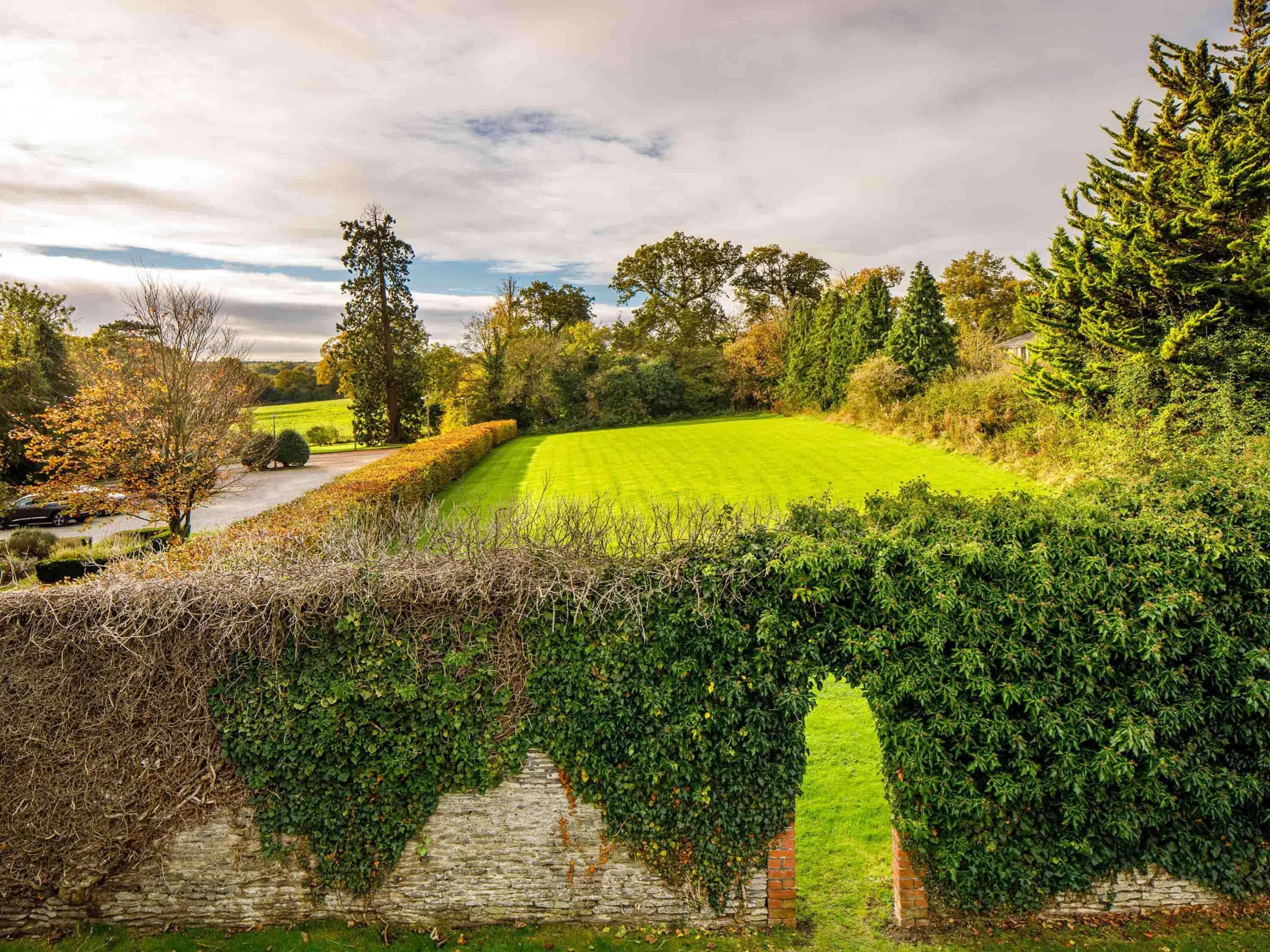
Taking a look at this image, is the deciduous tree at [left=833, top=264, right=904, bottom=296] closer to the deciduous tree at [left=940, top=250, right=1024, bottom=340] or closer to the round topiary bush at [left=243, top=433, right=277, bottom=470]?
the deciduous tree at [left=940, top=250, right=1024, bottom=340]

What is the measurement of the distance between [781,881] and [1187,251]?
14958 mm

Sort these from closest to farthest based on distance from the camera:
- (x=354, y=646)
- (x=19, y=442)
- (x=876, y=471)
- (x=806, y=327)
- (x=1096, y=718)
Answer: (x=1096, y=718)
(x=354, y=646)
(x=876, y=471)
(x=19, y=442)
(x=806, y=327)

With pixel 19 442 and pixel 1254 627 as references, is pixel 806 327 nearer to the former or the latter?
pixel 1254 627

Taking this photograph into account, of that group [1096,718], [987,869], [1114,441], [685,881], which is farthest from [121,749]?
[1114,441]

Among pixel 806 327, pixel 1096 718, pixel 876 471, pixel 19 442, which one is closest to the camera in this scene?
pixel 1096 718

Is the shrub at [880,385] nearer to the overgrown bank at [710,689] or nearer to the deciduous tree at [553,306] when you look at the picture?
the overgrown bank at [710,689]

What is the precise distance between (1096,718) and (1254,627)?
4.44 ft

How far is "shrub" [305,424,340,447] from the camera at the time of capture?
4081cm

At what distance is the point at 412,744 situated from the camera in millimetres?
5039

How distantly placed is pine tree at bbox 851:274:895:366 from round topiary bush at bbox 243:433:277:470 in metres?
23.9

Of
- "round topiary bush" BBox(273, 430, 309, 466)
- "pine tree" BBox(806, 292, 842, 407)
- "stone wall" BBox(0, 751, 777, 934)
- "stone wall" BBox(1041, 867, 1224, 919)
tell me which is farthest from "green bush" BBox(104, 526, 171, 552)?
"pine tree" BBox(806, 292, 842, 407)

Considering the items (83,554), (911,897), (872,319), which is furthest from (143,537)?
(872,319)

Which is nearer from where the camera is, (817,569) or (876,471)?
(817,569)

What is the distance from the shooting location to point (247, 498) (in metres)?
20.6
